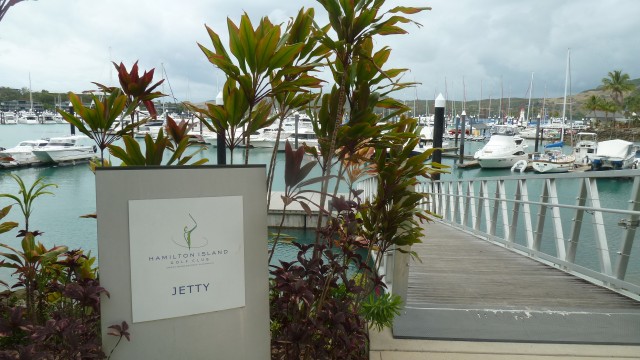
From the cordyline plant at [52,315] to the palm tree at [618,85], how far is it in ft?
191

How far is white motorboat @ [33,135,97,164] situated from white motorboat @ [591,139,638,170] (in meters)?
28.4

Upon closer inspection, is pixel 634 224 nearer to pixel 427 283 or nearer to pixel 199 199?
pixel 427 283

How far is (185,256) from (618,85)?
58.3m

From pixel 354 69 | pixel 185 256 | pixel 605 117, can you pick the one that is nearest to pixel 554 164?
pixel 354 69

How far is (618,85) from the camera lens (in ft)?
153

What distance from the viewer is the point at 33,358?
Result: 123cm

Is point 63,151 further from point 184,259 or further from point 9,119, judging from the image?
point 9,119

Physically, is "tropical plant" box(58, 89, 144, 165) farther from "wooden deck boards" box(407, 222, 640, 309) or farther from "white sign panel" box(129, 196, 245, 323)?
"wooden deck boards" box(407, 222, 640, 309)

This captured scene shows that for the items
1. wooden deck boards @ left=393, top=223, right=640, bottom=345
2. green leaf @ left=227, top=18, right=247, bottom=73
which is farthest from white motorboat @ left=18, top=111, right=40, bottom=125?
green leaf @ left=227, top=18, right=247, bottom=73

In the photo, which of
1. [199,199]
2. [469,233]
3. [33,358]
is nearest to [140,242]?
[199,199]

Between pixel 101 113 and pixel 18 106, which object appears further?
pixel 18 106

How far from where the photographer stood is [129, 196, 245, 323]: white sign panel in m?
1.40

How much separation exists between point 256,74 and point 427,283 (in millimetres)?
2284

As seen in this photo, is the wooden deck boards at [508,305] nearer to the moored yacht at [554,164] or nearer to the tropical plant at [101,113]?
the tropical plant at [101,113]
